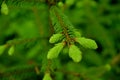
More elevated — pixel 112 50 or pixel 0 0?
pixel 0 0

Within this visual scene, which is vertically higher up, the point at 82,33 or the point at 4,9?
the point at 4,9

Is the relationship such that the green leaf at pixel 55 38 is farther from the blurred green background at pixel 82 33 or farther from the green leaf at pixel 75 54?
the blurred green background at pixel 82 33

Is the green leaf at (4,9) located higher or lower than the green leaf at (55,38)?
higher

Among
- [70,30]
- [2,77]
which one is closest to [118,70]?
[2,77]

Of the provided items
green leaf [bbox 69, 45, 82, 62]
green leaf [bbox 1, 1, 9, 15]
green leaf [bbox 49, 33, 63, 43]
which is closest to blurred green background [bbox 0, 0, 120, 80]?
green leaf [bbox 1, 1, 9, 15]

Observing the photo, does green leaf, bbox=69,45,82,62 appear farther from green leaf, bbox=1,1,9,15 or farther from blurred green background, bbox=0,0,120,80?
blurred green background, bbox=0,0,120,80

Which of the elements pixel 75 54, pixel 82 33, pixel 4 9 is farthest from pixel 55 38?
pixel 82 33

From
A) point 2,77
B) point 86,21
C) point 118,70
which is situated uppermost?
point 2,77

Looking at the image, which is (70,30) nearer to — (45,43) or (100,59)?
(45,43)

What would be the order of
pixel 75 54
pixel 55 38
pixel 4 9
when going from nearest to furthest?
pixel 75 54
pixel 55 38
pixel 4 9

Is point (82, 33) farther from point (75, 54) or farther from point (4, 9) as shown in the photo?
point (75, 54)

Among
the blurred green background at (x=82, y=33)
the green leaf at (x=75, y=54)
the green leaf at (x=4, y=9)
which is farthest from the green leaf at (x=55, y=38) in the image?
the blurred green background at (x=82, y=33)
